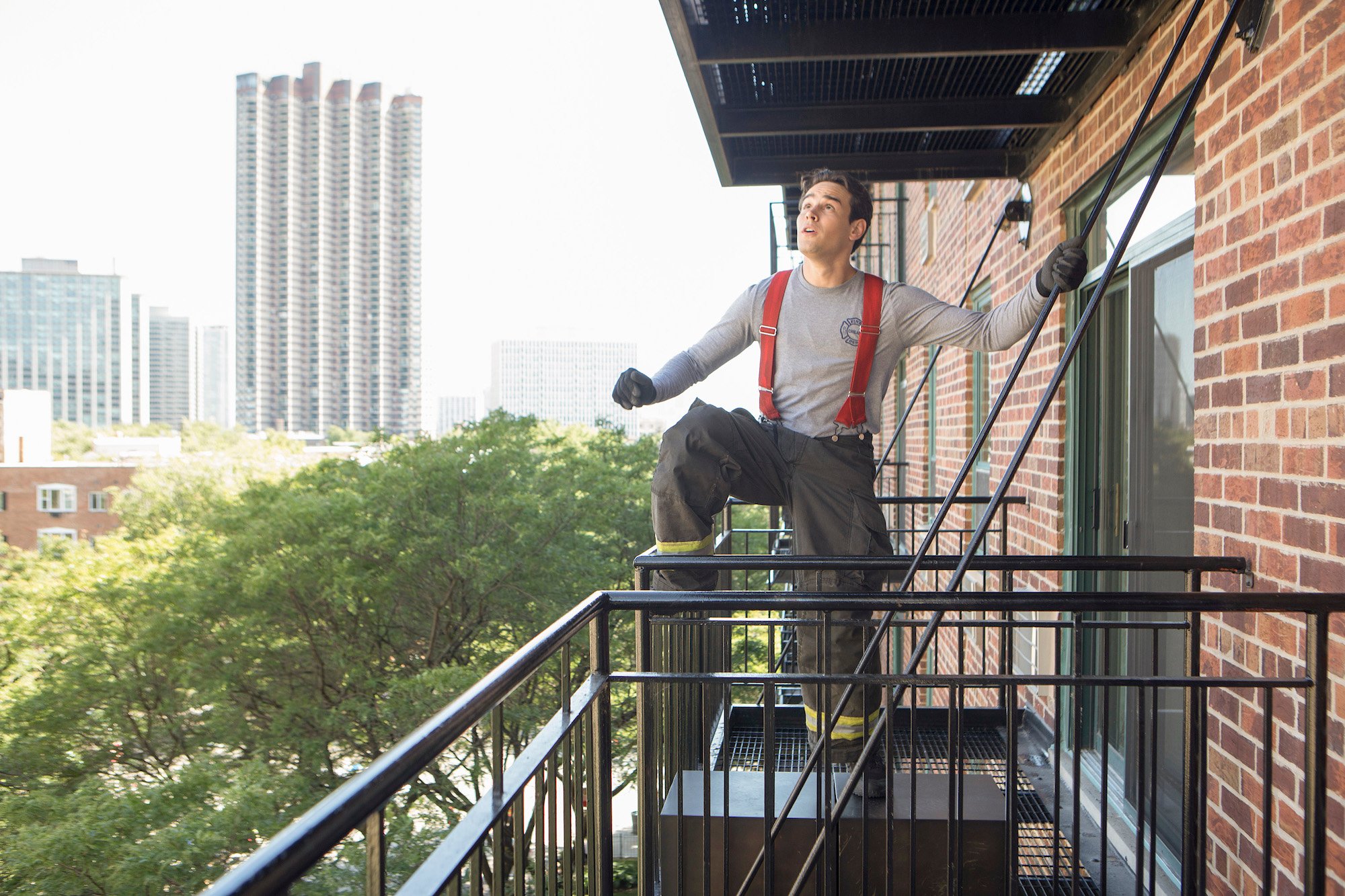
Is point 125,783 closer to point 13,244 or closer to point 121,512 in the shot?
point 121,512

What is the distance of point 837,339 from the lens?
3.26 metres

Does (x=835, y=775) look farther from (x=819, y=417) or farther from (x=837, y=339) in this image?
(x=837, y=339)

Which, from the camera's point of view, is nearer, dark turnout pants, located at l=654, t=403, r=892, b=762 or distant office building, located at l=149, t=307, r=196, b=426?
dark turnout pants, located at l=654, t=403, r=892, b=762

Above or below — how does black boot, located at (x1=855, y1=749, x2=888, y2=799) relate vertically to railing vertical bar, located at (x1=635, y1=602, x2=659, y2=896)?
below

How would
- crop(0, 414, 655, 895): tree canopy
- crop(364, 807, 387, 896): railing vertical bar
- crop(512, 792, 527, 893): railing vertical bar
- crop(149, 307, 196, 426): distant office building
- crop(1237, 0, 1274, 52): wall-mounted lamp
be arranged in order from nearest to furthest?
crop(364, 807, 387, 896): railing vertical bar, crop(512, 792, 527, 893): railing vertical bar, crop(1237, 0, 1274, 52): wall-mounted lamp, crop(0, 414, 655, 895): tree canopy, crop(149, 307, 196, 426): distant office building

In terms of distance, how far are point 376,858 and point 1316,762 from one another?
6.08 feet

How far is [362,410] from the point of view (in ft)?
292

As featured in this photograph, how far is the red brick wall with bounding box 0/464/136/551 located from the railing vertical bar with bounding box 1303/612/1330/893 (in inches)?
2280

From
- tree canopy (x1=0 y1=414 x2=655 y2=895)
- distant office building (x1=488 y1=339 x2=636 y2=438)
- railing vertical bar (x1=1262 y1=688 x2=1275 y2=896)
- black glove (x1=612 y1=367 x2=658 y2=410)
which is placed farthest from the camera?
distant office building (x1=488 y1=339 x2=636 y2=438)

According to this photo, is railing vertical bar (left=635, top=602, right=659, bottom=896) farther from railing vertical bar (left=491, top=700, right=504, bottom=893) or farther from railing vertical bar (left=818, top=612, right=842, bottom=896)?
railing vertical bar (left=491, top=700, right=504, bottom=893)

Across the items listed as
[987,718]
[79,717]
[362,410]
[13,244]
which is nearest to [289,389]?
[362,410]

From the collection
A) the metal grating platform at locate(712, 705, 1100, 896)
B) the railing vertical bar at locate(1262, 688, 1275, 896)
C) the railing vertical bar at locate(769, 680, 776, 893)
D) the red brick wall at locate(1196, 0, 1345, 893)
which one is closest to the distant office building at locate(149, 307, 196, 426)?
the metal grating platform at locate(712, 705, 1100, 896)

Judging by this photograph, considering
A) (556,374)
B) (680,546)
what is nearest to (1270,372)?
(680,546)

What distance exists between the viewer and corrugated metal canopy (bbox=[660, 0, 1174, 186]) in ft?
11.9
